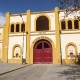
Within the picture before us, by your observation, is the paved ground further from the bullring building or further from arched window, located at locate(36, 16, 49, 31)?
arched window, located at locate(36, 16, 49, 31)

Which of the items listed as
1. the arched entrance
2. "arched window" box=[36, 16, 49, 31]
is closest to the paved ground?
the arched entrance

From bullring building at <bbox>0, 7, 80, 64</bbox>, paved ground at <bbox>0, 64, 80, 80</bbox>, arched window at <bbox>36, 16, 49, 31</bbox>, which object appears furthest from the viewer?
arched window at <bbox>36, 16, 49, 31</bbox>

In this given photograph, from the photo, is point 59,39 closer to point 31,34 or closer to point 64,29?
point 64,29

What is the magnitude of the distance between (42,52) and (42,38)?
2435mm

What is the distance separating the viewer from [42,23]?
40531 mm

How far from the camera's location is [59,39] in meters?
34.8

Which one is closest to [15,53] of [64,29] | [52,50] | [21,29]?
[21,29]

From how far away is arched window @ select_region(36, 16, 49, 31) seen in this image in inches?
1502

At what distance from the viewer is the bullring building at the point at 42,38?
113 ft

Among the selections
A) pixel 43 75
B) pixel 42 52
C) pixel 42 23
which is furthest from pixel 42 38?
pixel 43 75

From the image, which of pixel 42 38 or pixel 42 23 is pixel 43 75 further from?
pixel 42 23

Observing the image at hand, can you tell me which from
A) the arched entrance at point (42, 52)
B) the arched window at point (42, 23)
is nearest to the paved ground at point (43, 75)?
the arched entrance at point (42, 52)

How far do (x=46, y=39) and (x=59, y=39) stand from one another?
7.66 feet

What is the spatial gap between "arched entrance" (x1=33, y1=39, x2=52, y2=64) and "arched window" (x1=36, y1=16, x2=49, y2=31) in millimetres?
4062
